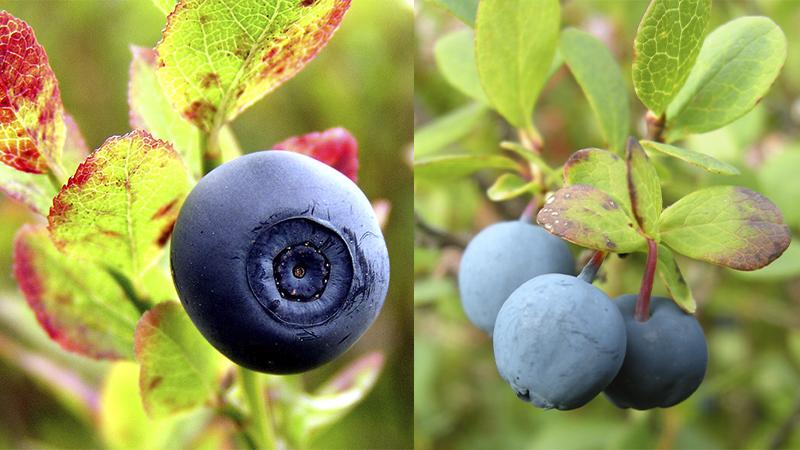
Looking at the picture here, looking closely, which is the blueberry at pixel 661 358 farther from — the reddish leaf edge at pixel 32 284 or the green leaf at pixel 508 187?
the reddish leaf edge at pixel 32 284

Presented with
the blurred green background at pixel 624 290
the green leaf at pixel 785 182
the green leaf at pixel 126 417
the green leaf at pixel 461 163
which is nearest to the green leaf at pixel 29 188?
the green leaf at pixel 461 163

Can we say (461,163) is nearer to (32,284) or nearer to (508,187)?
(508,187)

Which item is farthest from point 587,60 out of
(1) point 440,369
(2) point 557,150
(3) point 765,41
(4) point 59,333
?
(1) point 440,369

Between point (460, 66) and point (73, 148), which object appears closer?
point (73, 148)

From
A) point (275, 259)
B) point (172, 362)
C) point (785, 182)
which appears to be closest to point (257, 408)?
point (172, 362)

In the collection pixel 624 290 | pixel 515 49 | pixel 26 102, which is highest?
pixel 26 102

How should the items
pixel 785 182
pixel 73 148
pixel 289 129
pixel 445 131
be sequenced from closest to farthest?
pixel 73 148 → pixel 445 131 → pixel 785 182 → pixel 289 129

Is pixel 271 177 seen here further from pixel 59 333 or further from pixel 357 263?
pixel 59 333
